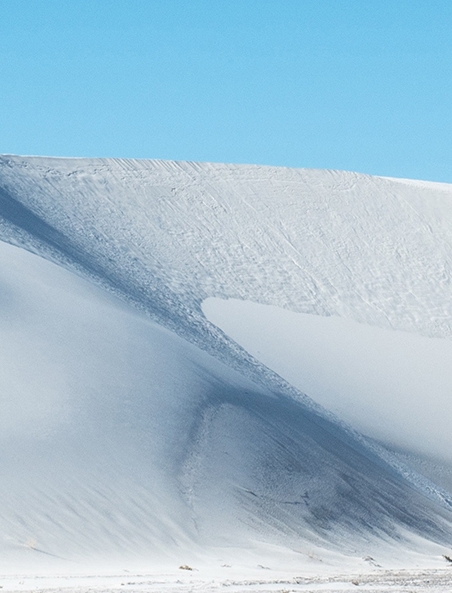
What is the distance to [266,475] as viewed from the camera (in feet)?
64.9

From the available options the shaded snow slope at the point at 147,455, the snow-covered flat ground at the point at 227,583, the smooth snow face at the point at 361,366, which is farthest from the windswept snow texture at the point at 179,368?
the snow-covered flat ground at the point at 227,583

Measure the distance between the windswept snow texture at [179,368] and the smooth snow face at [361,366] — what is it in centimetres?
79

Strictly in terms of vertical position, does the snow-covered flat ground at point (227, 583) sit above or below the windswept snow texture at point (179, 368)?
below

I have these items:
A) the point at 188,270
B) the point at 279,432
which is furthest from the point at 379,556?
the point at 188,270

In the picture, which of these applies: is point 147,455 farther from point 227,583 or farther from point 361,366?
point 361,366

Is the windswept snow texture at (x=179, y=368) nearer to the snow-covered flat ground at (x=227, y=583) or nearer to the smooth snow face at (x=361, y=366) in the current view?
the smooth snow face at (x=361, y=366)

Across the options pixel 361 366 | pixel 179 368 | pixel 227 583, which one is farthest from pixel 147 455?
pixel 361 366

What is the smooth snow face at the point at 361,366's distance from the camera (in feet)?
87.6

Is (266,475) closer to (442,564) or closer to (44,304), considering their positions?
(442,564)

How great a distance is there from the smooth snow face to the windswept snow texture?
79 cm

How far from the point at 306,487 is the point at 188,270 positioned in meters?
12.2

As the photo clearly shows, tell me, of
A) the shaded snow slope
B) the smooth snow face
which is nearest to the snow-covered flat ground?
the shaded snow slope

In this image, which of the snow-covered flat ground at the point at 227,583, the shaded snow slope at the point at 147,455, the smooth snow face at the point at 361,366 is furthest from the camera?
the smooth snow face at the point at 361,366

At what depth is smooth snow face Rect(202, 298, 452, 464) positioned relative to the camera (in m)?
26.7
